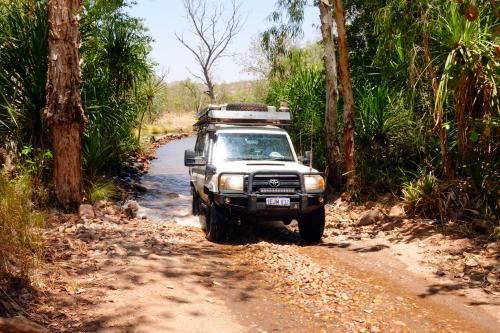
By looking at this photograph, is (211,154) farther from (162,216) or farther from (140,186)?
(140,186)

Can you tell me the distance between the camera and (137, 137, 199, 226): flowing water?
34.2 ft

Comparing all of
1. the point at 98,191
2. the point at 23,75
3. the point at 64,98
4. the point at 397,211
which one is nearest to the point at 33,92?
the point at 23,75

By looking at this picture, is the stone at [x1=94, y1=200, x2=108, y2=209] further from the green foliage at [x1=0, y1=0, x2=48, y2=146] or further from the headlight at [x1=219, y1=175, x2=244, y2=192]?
the headlight at [x1=219, y1=175, x2=244, y2=192]

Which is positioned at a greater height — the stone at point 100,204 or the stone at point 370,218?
the stone at point 100,204

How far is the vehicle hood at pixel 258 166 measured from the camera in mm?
6887

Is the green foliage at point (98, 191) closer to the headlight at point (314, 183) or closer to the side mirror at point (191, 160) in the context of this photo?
the side mirror at point (191, 160)

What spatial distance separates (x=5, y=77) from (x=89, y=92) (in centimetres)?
176

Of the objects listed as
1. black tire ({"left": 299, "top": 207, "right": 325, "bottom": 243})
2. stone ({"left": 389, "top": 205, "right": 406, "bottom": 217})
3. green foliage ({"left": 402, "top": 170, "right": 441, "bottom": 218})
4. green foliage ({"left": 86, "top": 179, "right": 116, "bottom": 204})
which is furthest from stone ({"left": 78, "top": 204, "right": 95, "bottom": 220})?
green foliage ({"left": 402, "top": 170, "right": 441, "bottom": 218})

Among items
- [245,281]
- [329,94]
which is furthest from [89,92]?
[245,281]

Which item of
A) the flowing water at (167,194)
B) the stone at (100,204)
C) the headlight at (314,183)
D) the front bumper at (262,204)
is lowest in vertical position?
the flowing water at (167,194)

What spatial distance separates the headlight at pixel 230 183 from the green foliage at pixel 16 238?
2688 mm

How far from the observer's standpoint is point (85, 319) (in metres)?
3.79

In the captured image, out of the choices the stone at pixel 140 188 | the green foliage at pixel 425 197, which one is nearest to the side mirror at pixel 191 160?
the green foliage at pixel 425 197

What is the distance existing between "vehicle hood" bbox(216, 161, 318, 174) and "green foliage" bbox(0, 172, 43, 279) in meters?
2.91
